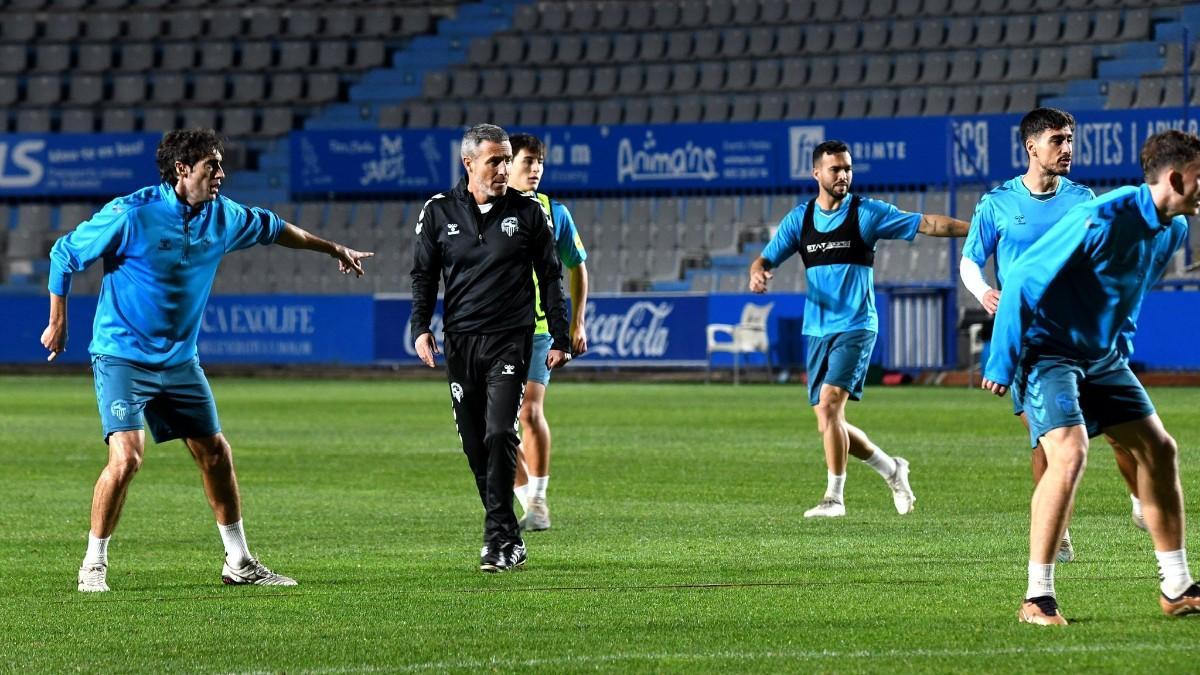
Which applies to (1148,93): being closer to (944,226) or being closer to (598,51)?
(598,51)

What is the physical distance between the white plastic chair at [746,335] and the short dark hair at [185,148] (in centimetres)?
2405

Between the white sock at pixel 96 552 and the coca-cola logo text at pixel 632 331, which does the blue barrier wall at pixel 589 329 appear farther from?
the white sock at pixel 96 552

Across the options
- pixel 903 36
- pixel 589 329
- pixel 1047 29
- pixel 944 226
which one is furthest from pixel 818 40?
pixel 944 226

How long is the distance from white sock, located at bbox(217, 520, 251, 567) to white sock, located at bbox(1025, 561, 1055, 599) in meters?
3.67

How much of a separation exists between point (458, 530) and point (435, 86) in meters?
29.9

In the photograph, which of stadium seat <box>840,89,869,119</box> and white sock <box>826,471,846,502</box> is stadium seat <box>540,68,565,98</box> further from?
white sock <box>826,471,846,502</box>

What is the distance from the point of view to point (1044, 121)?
9.00 metres

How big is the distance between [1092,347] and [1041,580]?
0.87m

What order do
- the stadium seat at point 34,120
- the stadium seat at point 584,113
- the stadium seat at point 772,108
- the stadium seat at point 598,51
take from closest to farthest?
the stadium seat at point 772,108, the stadium seat at point 584,113, the stadium seat at point 598,51, the stadium seat at point 34,120

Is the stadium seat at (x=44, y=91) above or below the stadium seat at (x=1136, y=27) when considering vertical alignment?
below

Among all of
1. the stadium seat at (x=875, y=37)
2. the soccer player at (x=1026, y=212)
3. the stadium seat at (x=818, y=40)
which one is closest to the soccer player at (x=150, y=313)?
the soccer player at (x=1026, y=212)

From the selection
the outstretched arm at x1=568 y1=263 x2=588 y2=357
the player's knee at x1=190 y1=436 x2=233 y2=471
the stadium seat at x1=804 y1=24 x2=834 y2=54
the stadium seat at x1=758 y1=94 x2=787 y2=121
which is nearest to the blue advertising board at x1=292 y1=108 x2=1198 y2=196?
the stadium seat at x1=758 y1=94 x2=787 y2=121

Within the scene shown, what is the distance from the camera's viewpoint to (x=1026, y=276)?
699 cm

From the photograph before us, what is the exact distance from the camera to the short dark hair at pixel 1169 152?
6.74 m
